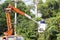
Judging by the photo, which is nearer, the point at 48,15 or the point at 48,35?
the point at 48,35

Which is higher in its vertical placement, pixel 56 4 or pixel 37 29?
pixel 56 4

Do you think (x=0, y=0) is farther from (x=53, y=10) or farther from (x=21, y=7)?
(x=53, y=10)

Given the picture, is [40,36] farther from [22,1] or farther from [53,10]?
[22,1]

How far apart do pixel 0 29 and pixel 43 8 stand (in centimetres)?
525

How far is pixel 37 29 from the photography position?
2023 cm

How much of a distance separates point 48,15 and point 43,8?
990mm

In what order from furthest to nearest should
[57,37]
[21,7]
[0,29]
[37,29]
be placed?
[21,7]
[0,29]
[37,29]
[57,37]

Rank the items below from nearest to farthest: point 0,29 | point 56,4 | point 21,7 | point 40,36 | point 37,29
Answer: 1. point 40,36
2. point 37,29
3. point 56,4
4. point 0,29
5. point 21,7

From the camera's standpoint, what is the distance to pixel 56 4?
80.4 ft

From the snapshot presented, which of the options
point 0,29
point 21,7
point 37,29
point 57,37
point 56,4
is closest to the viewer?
point 57,37

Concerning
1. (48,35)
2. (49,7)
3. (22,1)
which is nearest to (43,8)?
(49,7)

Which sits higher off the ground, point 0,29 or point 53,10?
point 53,10

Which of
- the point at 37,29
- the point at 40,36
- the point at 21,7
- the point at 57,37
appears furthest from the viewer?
the point at 21,7

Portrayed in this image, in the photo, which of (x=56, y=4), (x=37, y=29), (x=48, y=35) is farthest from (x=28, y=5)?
(x=48, y=35)
